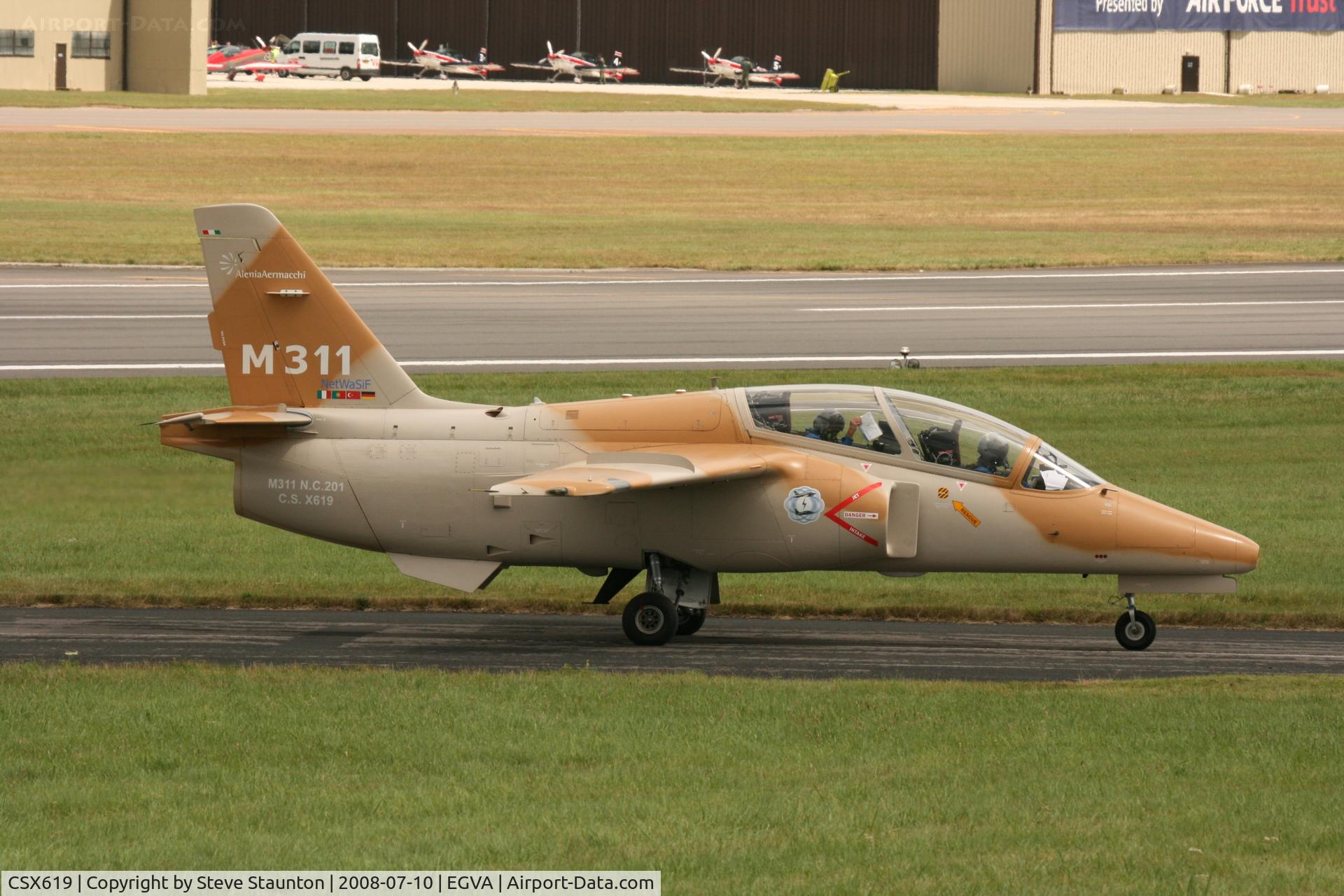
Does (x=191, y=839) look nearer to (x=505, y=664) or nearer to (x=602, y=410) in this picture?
(x=505, y=664)

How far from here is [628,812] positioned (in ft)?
31.9

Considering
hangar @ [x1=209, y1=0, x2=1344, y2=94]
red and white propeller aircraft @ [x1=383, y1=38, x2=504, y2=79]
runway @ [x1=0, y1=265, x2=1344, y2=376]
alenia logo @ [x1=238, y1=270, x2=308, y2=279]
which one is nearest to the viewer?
alenia logo @ [x1=238, y1=270, x2=308, y2=279]

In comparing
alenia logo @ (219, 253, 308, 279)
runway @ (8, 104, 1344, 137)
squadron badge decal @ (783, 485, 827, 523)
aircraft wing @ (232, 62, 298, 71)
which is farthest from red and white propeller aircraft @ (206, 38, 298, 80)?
squadron badge decal @ (783, 485, 827, 523)

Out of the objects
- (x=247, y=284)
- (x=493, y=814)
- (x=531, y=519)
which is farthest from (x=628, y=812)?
(x=247, y=284)

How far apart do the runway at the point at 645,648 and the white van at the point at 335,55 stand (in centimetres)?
9236

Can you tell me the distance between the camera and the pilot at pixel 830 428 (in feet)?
54.9

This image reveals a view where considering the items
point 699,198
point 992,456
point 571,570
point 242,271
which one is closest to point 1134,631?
point 992,456

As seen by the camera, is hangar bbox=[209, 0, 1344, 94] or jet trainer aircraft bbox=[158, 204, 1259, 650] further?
hangar bbox=[209, 0, 1344, 94]

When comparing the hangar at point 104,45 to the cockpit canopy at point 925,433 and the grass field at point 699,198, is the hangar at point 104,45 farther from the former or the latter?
the cockpit canopy at point 925,433

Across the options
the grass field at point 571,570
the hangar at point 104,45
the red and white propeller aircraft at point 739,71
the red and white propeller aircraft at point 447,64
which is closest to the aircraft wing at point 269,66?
the red and white propeller aircraft at point 447,64

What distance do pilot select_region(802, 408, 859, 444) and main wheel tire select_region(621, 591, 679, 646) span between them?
2276 millimetres

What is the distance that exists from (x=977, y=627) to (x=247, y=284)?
882 cm

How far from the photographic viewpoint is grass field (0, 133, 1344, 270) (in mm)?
46906

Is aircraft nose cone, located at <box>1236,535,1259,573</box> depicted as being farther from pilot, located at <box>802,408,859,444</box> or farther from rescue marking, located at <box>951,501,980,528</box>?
pilot, located at <box>802,408,859,444</box>
